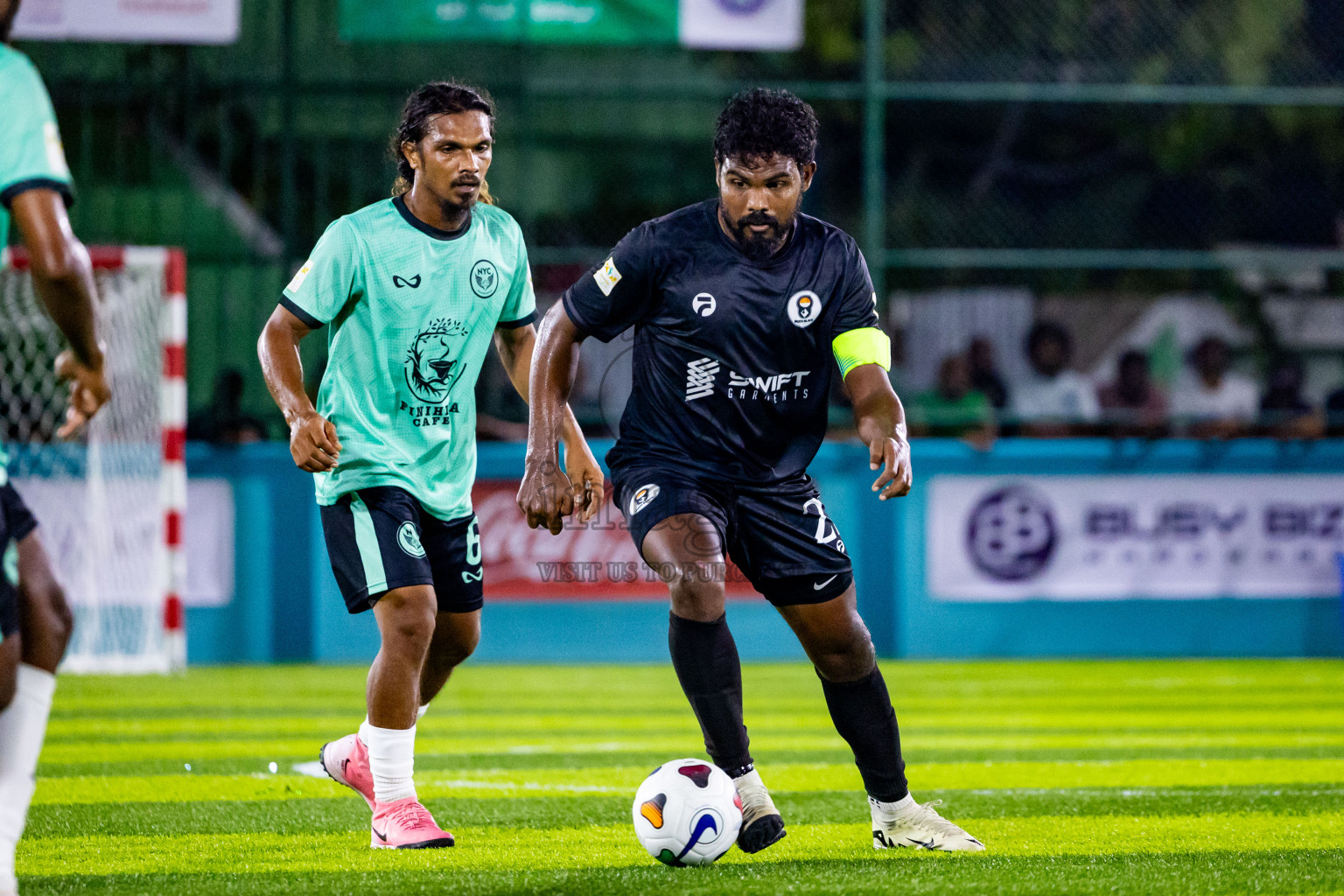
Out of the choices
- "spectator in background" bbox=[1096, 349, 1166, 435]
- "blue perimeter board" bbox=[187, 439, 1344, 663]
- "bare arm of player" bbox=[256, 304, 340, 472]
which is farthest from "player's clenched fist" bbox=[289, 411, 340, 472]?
"spectator in background" bbox=[1096, 349, 1166, 435]

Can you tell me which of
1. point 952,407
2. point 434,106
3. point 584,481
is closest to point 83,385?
point 584,481

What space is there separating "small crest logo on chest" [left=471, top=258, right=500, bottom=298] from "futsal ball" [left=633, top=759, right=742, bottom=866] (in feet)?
5.43

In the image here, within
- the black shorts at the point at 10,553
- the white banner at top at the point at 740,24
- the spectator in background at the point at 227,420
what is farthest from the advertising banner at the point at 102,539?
the black shorts at the point at 10,553

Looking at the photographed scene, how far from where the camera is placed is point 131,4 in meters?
13.0

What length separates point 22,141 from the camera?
3.54 m

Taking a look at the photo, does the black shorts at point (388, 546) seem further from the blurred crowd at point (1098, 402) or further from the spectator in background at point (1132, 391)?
the spectator in background at point (1132, 391)

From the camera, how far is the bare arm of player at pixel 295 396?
16.0 feet

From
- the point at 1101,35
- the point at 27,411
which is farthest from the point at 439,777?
the point at 1101,35

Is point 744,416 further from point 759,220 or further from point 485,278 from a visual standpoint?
point 485,278

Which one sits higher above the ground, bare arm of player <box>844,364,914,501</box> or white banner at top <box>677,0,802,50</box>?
white banner at top <box>677,0,802,50</box>

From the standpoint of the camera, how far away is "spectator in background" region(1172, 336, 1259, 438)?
13.7 metres

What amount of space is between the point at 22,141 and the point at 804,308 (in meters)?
2.14

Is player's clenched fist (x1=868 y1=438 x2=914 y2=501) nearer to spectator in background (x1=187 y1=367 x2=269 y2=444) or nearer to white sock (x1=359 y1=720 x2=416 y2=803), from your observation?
white sock (x1=359 y1=720 x2=416 y2=803)

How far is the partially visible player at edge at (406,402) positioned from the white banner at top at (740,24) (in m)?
8.13
